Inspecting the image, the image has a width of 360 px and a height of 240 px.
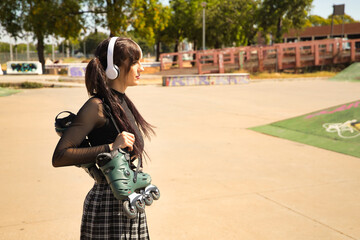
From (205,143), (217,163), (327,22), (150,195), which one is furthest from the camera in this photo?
(327,22)

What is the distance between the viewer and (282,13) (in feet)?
116

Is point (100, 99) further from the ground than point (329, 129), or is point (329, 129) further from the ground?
point (100, 99)

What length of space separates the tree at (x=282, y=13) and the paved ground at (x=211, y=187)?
29431 mm

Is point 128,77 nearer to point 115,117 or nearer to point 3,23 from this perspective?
point 115,117

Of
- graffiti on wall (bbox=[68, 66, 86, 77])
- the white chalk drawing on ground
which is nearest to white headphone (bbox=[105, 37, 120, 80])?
the white chalk drawing on ground

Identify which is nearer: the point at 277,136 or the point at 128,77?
the point at 128,77

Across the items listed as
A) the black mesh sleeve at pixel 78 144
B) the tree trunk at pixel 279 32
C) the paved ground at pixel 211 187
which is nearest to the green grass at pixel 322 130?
the paved ground at pixel 211 187

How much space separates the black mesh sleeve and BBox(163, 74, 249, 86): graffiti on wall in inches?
730

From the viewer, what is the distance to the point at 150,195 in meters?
1.82

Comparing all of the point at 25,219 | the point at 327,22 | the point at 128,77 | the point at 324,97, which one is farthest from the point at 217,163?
the point at 327,22

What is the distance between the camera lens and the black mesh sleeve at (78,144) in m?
1.74

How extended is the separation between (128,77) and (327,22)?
9351 cm

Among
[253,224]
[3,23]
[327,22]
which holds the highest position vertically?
[327,22]

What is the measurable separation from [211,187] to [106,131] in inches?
113
